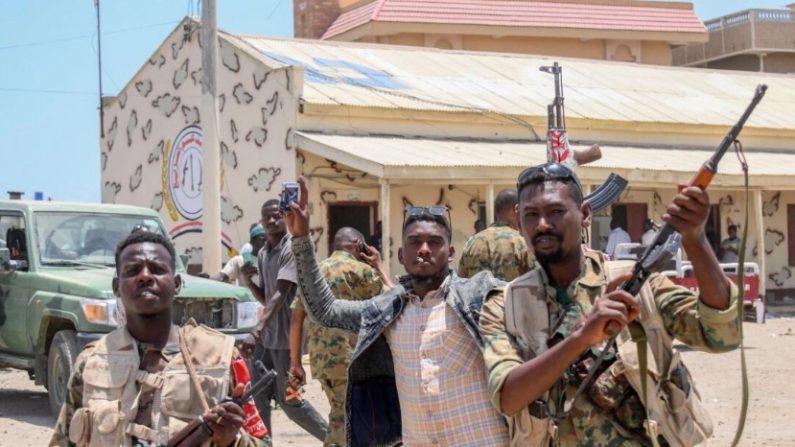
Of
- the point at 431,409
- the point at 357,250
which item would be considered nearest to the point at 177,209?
the point at 357,250

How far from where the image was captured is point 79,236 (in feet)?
36.0

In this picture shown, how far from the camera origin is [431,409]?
3824 mm

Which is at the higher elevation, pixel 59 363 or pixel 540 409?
pixel 540 409

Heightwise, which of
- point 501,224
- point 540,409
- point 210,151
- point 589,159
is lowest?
point 540,409

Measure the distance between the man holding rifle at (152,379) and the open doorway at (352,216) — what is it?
15.3 m

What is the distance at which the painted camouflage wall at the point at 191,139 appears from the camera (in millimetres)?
19250

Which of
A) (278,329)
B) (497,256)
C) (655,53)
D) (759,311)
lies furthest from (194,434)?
(655,53)

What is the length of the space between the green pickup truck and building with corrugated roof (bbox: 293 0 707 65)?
2189 centimetres

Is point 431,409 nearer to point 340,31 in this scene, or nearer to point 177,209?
point 177,209

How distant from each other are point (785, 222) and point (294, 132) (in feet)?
37.5

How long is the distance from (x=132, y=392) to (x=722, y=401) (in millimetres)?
8494

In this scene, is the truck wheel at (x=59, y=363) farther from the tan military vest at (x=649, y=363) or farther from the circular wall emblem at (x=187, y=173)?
the circular wall emblem at (x=187, y=173)

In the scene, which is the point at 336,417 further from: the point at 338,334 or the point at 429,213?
the point at 429,213

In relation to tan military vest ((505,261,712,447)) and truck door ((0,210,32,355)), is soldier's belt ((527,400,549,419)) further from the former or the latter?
truck door ((0,210,32,355))
